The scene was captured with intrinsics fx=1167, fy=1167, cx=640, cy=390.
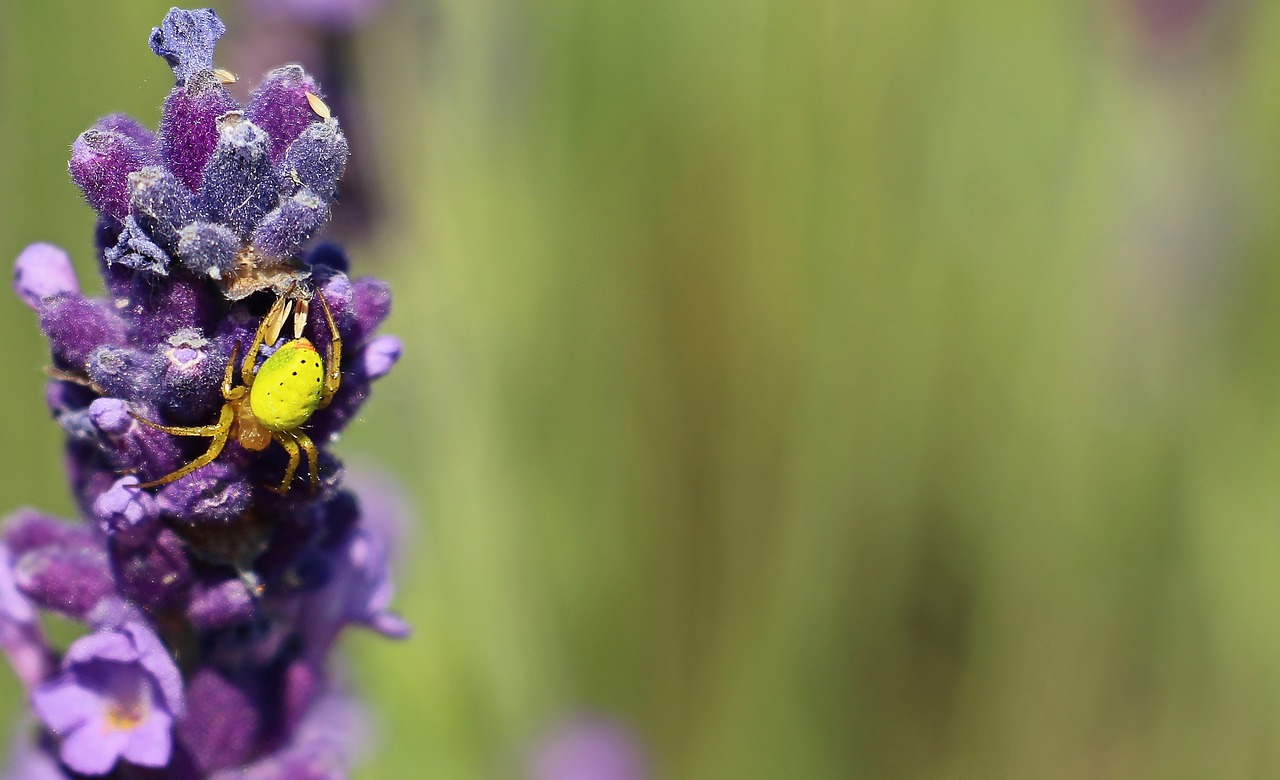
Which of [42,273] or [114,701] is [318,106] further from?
[114,701]

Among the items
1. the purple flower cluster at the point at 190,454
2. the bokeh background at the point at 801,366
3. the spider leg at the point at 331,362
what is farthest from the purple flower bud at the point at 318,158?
the bokeh background at the point at 801,366

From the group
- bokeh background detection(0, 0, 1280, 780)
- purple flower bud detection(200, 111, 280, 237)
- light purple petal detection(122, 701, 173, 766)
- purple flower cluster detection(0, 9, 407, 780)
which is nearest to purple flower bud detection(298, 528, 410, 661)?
purple flower cluster detection(0, 9, 407, 780)

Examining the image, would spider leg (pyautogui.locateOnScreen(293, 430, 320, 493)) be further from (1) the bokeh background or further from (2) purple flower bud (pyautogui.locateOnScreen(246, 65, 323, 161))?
(1) the bokeh background

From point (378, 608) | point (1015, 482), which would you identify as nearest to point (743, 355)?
point (1015, 482)

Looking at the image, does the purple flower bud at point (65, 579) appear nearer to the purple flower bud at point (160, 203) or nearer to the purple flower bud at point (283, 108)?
the purple flower bud at point (160, 203)

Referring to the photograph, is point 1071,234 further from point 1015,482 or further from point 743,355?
point 743,355

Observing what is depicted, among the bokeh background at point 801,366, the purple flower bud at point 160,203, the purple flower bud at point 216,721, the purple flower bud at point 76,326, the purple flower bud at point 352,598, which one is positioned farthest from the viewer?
the bokeh background at point 801,366
